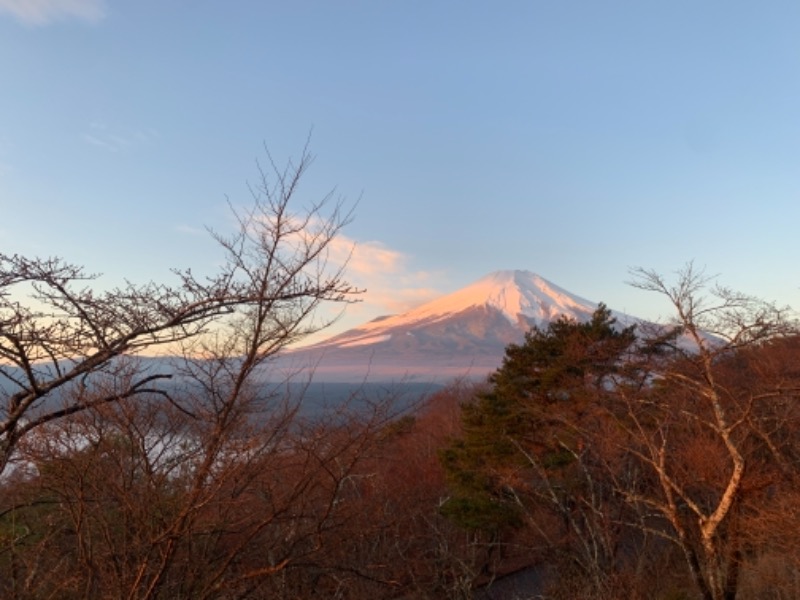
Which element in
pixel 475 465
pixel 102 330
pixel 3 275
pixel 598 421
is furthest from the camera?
pixel 475 465

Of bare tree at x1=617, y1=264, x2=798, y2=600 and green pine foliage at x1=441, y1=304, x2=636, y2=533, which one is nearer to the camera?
bare tree at x1=617, y1=264, x2=798, y2=600

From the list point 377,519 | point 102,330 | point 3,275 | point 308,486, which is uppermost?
point 3,275

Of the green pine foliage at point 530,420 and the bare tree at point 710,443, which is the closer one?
the bare tree at point 710,443

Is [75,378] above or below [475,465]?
above

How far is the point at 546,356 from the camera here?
16.5 meters

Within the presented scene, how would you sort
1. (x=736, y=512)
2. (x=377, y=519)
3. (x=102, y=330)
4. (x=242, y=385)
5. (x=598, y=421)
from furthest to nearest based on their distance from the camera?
(x=598, y=421) → (x=736, y=512) → (x=377, y=519) → (x=242, y=385) → (x=102, y=330)

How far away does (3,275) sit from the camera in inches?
120

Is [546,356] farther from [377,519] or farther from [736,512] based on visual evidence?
[377,519]

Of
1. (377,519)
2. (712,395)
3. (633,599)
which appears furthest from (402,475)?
(377,519)

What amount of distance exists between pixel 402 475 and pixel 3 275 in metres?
19.4

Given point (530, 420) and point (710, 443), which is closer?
point (710, 443)

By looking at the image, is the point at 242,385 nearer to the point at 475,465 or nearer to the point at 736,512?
the point at 736,512

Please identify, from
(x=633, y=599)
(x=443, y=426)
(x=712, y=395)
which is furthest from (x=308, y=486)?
(x=443, y=426)

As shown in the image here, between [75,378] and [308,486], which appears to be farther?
[308,486]
